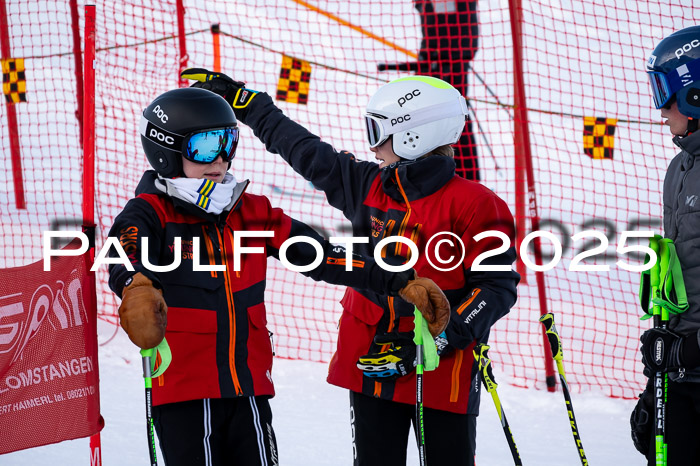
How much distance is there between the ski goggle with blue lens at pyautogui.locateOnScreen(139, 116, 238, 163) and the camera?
2.79 metres

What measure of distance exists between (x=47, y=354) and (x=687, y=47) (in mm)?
2567

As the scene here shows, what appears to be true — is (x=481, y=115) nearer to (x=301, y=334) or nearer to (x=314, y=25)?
(x=314, y=25)

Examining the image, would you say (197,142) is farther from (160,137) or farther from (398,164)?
(398,164)

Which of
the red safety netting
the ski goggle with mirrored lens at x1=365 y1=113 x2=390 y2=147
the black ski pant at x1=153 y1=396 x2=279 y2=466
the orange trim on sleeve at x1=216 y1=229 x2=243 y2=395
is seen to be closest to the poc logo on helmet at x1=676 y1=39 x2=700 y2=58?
the ski goggle with mirrored lens at x1=365 y1=113 x2=390 y2=147

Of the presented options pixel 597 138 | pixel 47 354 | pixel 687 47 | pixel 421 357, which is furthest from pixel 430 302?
pixel 597 138

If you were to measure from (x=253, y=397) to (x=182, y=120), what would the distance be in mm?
952

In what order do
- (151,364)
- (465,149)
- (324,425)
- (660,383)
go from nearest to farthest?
(151,364)
(660,383)
(324,425)
(465,149)

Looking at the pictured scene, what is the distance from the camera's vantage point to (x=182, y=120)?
110 inches

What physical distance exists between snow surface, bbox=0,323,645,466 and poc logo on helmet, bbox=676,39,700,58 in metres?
2.48

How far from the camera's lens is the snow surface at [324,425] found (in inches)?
176

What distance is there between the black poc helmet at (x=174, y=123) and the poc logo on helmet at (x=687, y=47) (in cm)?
156

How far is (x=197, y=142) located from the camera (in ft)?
9.15

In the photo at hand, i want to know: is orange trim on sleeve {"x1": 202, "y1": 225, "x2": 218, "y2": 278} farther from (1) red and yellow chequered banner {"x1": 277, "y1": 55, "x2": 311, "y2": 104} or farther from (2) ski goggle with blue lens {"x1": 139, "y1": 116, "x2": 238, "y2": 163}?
(1) red and yellow chequered banner {"x1": 277, "y1": 55, "x2": 311, "y2": 104}

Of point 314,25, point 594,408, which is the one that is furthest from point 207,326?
point 314,25
